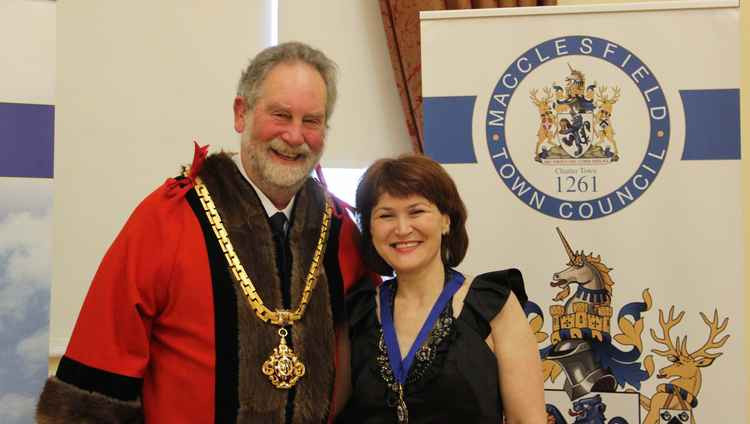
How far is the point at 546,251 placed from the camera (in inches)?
101

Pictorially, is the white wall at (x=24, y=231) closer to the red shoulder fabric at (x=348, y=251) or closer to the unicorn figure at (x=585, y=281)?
the red shoulder fabric at (x=348, y=251)

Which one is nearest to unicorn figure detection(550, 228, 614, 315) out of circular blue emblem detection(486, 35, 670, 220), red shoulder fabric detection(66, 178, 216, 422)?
circular blue emblem detection(486, 35, 670, 220)

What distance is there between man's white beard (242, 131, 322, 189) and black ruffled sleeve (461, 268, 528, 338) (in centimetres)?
52

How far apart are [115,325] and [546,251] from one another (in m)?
1.40

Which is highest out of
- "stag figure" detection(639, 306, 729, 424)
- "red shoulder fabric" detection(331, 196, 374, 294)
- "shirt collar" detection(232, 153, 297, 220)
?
"shirt collar" detection(232, 153, 297, 220)

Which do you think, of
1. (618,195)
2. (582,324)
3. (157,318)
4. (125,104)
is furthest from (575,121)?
(125,104)

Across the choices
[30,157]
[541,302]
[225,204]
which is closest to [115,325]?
[225,204]

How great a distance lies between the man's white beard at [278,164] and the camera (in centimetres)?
194

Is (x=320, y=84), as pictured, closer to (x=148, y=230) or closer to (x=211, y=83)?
(x=148, y=230)

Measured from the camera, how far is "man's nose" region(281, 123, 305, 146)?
1.93 meters

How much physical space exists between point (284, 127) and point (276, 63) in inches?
6.7

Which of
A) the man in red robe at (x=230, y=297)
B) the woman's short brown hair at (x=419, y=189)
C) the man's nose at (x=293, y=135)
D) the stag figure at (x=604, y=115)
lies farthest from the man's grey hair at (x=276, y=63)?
the stag figure at (x=604, y=115)

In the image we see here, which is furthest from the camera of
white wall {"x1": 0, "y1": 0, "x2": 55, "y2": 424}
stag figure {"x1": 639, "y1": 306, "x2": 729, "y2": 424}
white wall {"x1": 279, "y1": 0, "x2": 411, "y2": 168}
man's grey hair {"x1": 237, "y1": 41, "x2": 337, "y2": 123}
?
white wall {"x1": 279, "y1": 0, "x2": 411, "y2": 168}

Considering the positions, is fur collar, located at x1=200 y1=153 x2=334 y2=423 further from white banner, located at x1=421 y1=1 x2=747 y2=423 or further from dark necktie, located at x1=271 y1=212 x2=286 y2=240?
white banner, located at x1=421 y1=1 x2=747 y2=423
